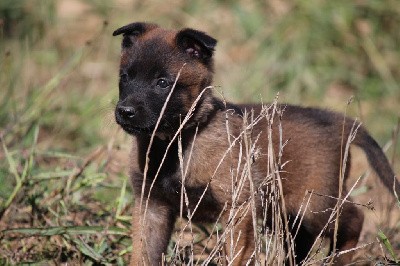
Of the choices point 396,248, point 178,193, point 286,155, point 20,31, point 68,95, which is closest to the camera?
point 178,193

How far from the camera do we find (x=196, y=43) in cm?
588

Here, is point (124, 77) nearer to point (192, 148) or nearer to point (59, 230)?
point (192, 148)

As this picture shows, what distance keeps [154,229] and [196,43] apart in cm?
133

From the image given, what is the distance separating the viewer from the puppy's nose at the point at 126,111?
17.9 feet

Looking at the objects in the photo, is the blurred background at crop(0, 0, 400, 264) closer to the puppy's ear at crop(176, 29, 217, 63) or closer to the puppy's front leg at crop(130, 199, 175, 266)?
the puppy's front leg at crop(130, 199, 175, 266)

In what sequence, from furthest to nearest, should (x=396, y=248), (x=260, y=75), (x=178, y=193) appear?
(x=260, y=75) → (x=396, y=248) → (x=178, y=193)

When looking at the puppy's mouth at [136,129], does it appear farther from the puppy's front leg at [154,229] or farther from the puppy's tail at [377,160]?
the puppy's tail at [377,160]

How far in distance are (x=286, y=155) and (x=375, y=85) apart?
520cm

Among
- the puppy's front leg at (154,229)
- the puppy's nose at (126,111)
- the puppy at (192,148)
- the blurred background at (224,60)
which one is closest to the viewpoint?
the puppy's nose at (126,111)

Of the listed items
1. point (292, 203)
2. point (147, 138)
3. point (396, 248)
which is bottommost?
point (396, 248)

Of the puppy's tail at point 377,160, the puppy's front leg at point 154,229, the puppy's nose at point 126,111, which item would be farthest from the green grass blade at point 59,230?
the puppy's tail at point 377,160

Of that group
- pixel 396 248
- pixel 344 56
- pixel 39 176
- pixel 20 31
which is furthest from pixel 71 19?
pixel 396 248

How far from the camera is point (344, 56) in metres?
11.2

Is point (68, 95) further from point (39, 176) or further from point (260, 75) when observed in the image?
point (39, 176)
